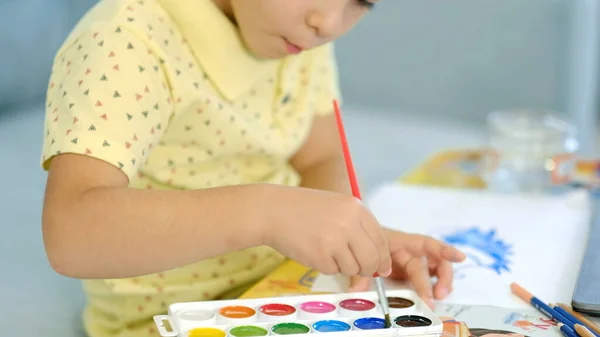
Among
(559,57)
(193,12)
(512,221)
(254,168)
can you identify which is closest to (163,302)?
(254,168)

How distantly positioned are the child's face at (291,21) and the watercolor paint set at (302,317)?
201mm

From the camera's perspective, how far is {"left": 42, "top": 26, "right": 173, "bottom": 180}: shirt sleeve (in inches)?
22.9

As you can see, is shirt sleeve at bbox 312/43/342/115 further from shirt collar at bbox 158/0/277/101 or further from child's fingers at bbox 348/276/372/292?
child's fingers at bbox 348/276/372/292

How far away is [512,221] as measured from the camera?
0.86m

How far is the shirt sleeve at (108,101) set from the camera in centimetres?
58

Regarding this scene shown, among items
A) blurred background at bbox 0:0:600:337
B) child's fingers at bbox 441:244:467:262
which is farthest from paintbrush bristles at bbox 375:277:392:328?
blurred background at bbox 0:0:600:337

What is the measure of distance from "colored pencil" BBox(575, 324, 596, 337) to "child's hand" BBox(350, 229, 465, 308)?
0.11 m

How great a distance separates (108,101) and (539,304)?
0.34 m

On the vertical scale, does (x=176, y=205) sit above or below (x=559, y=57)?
below

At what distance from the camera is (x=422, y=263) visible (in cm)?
69

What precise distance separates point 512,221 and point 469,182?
163 millimetres

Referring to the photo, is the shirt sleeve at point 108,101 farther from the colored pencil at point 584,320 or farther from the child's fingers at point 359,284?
the colored pencil at point 584,320

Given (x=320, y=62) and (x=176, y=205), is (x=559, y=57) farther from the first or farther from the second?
(x=176, y=205)

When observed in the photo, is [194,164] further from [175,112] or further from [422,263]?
[422,263]
